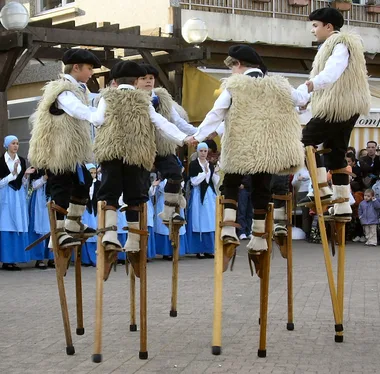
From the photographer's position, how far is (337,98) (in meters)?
8.16

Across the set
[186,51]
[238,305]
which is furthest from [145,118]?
[186,51]

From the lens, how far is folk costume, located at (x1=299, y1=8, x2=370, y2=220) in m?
8.12

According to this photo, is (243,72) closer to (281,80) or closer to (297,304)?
(281,80)

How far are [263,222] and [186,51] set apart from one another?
10.1 m

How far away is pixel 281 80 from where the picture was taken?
756 cm

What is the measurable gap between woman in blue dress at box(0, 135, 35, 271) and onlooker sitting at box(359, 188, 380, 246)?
6.74m

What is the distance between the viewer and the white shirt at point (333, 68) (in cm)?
783

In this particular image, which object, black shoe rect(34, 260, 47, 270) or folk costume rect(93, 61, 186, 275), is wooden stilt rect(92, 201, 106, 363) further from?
black shoe rect(34, 260, 47, 270)

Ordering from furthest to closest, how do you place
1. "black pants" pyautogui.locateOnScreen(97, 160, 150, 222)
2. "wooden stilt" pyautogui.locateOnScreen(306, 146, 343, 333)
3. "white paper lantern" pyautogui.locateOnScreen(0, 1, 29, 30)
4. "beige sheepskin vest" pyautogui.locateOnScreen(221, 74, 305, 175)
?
1. "white paper lantern" pyautogui.locateOnScreen(0, 1, 29, 30)
2. "wooden stilt" pyautogui.locateOnScreen(306, 146, 343, 333)
3. "black pants" pyautogui.locateOnScreen(97, 160, 150, 222)
4. "beige sheepskin vest" pyautogui.locateOnScreen(221, 74, 305, 175)

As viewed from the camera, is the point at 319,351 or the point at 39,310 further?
the point at 39,310

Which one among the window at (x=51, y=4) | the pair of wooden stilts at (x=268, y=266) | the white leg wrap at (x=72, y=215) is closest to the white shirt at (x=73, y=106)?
the white leg wrap at (x=72, y=215)

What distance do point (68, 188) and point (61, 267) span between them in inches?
27.1

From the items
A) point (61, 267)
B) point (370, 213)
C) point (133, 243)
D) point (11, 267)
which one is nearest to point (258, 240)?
point (133, 243)

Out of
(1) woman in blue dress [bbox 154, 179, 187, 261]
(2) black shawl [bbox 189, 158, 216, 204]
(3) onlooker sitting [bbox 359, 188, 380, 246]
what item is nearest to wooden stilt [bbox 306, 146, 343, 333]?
(1) woman in blue dress [bbox 154, 179, 187, 261]
